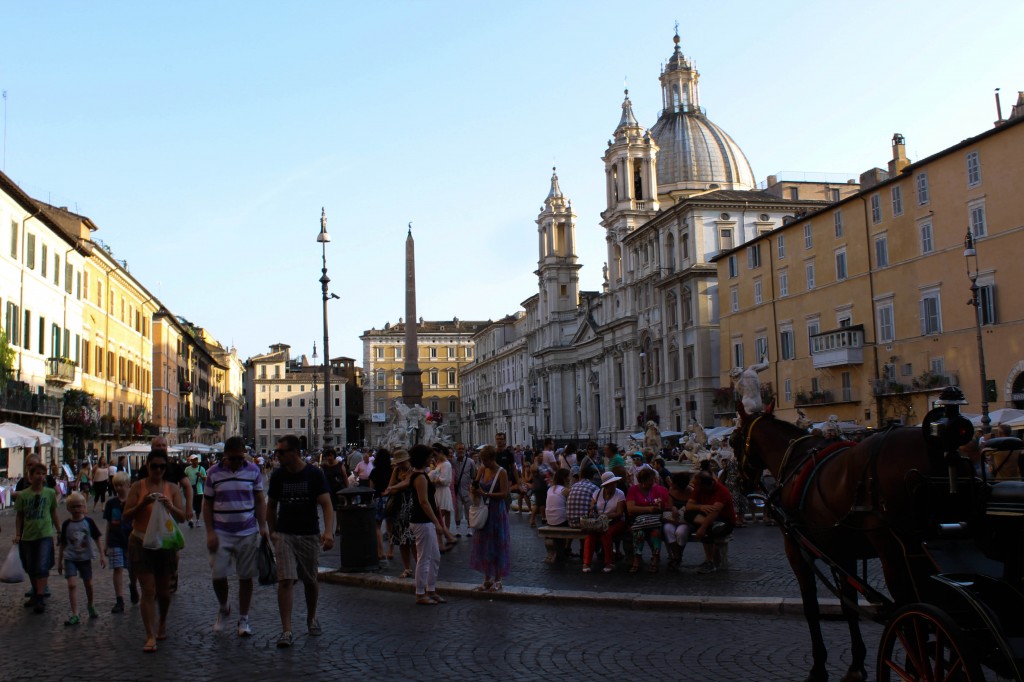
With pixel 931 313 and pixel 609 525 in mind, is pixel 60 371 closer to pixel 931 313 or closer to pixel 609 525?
pixel 609 525

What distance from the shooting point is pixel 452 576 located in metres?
12.1

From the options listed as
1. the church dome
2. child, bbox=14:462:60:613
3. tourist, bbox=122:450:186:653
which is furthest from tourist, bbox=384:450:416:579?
the church dome

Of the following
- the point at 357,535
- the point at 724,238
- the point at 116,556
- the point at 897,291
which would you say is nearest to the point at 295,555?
the point at 116,556

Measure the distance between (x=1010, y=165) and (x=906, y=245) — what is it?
6103mm

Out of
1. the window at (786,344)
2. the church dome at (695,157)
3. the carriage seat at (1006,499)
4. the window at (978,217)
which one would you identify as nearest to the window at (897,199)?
the window at (978,217)

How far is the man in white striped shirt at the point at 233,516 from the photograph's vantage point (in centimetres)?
812

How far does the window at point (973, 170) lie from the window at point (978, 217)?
2.25 ft

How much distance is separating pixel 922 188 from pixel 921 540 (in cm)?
3465

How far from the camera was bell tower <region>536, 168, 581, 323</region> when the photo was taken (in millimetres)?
95688

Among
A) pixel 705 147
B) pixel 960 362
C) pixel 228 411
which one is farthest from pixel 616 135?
pixel 228 411

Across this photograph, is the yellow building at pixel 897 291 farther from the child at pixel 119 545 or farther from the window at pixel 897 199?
the child at pixel 119 545

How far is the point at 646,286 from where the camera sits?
68562mm

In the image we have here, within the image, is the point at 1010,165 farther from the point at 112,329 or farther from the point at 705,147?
the point at 705,147

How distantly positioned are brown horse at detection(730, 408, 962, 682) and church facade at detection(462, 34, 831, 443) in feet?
134
